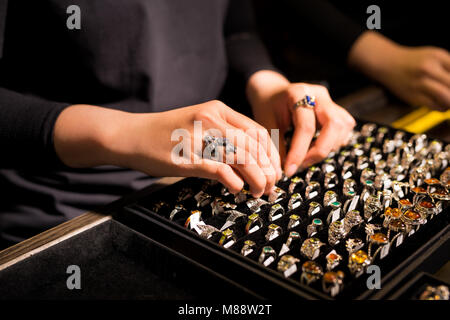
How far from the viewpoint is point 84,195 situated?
0.89 meters

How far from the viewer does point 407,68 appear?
3.61 feet

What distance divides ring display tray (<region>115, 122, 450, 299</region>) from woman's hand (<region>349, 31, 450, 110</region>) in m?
0.45

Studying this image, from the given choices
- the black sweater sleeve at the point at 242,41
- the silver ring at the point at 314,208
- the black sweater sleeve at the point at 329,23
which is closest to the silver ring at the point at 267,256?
the silver ring at the point at 314,208

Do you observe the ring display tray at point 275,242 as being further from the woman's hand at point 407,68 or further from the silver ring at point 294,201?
the woman's hand at point 407,68

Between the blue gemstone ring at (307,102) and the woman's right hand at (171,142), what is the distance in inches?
6.1

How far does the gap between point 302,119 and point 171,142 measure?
263mm

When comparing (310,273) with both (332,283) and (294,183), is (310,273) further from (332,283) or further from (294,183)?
(294,183)

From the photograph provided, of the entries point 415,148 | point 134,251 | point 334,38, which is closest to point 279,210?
point 134,251

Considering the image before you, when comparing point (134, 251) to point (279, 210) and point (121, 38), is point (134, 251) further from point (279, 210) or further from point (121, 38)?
point (121, 38)

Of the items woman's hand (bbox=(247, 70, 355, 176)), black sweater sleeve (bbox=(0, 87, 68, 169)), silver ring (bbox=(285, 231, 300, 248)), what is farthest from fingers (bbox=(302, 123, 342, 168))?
black sweater sleeve (bbox=(0, 87, 68, 169))

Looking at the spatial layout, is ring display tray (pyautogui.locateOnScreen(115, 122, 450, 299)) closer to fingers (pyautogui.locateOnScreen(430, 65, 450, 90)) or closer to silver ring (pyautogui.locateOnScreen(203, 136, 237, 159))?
silver ring (pyautogui.locateOnScreen(203, 136, 237, 159))

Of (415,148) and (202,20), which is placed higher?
(202,20)

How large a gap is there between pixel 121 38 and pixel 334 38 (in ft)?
2.24

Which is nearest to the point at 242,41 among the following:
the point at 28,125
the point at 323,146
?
the point at 323,146
